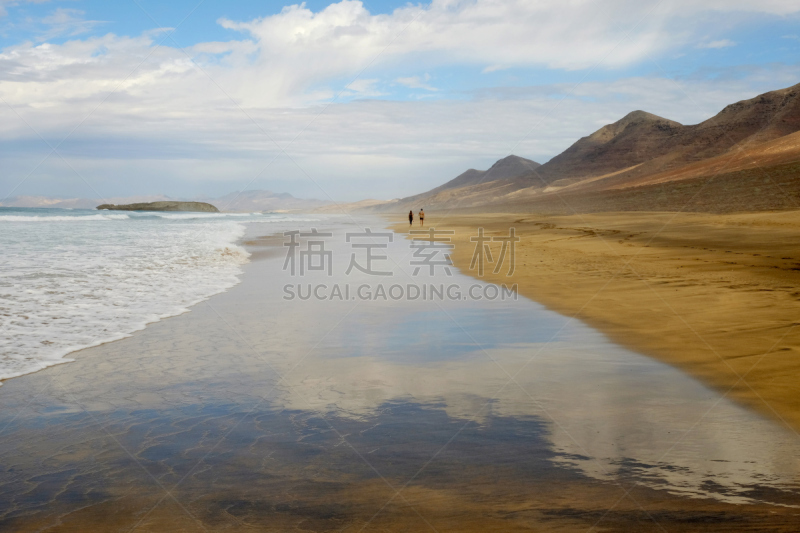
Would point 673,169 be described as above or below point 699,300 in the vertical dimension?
above

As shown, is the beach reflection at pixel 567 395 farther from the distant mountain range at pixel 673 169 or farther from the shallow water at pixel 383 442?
the distant mountain range at pixel 673 169

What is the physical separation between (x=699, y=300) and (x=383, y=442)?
23.3 ft

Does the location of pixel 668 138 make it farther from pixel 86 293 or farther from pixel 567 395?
pixel 567 395

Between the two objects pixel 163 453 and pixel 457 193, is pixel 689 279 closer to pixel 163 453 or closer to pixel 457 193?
pixel 163 453

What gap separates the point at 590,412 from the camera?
4691 mm

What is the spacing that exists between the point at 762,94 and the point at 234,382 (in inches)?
5225

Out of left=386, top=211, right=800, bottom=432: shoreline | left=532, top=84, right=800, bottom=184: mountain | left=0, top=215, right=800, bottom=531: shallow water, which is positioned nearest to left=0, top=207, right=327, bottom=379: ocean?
left=0, top=215, right=800, bottom=531: shallow water

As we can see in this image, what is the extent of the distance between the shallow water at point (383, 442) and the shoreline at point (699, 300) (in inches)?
18.9

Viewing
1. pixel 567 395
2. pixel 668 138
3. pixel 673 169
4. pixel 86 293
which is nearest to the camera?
Answer: pixel 567 395

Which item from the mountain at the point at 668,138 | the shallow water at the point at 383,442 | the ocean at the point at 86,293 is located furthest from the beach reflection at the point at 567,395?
the mountain at the point at 668,138

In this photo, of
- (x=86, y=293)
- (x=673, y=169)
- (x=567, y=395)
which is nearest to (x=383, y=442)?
(x=567, y=395)

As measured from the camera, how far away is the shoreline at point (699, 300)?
568 cm

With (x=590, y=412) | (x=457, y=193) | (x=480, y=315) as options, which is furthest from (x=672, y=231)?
(x=457, y=193)

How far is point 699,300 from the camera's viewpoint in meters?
9.23
